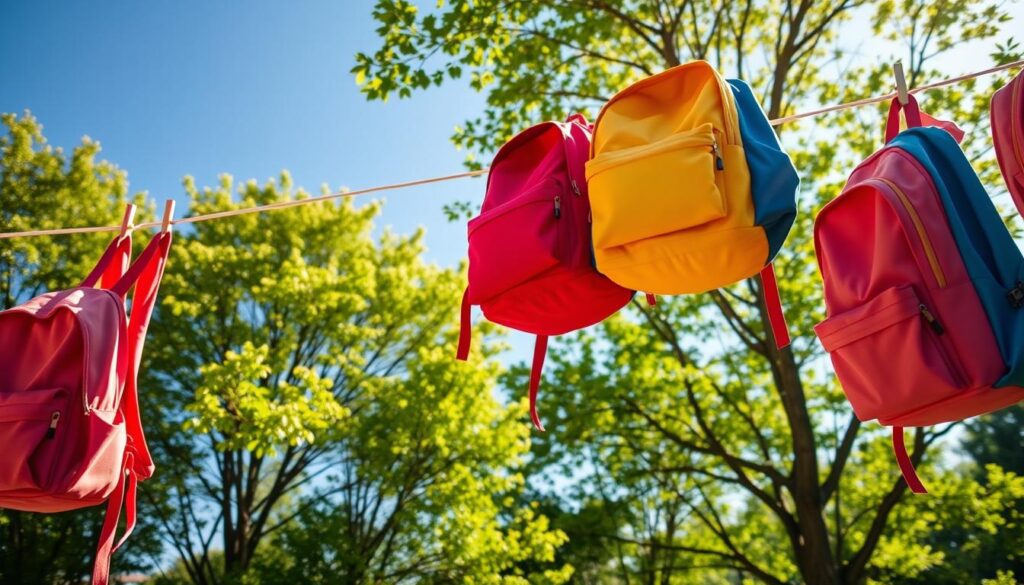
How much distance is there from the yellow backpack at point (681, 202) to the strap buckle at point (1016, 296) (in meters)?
0.54

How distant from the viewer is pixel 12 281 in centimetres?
1243

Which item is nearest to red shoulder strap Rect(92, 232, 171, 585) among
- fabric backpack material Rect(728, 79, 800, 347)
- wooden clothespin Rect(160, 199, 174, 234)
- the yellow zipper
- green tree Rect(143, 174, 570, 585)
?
wooden clothespin Rect(160, 199, 174, 234)

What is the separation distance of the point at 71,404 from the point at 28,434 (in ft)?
0.47

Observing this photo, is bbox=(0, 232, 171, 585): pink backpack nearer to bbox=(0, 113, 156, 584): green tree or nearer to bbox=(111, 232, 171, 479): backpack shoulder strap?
bbox=(111, 232, 171, 479): backpack shoulder strap

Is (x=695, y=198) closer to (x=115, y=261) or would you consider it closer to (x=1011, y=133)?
(x=1011, y=133)

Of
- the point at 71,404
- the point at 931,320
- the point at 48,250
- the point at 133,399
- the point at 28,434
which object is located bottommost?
the point at 28,434

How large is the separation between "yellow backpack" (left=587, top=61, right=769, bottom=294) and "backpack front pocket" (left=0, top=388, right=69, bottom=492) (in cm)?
183

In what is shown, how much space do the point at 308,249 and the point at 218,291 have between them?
2139 mm

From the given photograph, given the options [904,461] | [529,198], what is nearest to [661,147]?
[529,198]

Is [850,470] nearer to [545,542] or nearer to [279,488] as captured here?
[545,542]

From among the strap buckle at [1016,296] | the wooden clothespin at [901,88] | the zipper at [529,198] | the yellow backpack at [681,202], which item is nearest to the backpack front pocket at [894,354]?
the strap buckle at [1016,296]

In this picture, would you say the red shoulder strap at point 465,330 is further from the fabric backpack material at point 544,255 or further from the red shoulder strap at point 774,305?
the red shoulder strap at point 774,305

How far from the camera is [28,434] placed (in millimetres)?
1979

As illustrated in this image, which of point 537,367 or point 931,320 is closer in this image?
point 931,320
